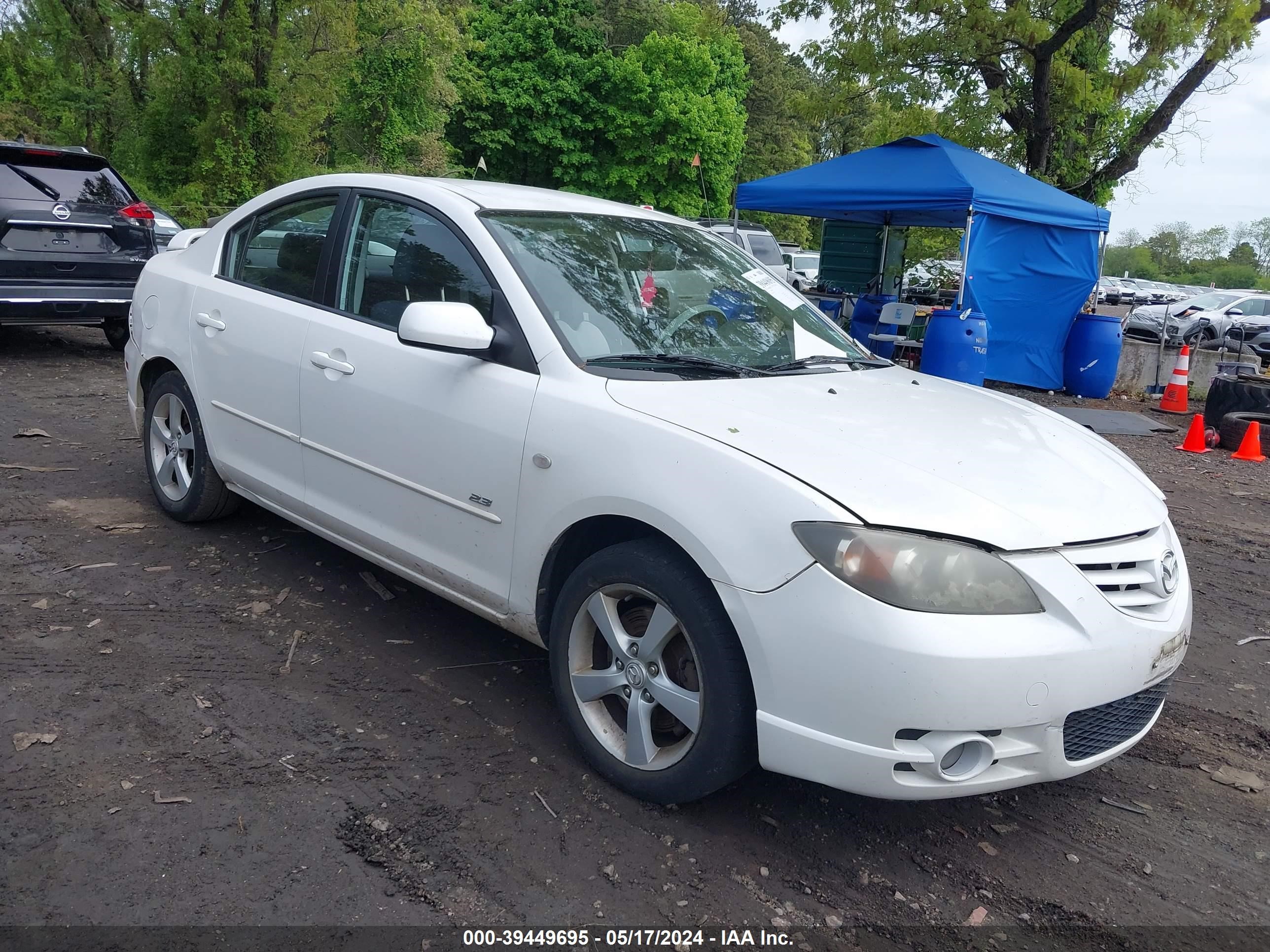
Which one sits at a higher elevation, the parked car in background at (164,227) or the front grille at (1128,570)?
the parked car in background at (164,227)

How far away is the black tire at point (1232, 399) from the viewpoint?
374 inches

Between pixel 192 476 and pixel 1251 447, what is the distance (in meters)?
8.34

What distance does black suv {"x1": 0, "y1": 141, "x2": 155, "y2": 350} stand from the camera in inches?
340

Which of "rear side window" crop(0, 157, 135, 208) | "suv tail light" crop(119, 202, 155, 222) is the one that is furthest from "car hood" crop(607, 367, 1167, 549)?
"suv tail light" crop(119, 202, 155, 222)

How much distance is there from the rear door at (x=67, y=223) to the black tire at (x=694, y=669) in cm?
783

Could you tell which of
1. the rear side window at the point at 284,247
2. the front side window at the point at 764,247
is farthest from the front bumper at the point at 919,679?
the front side window at the point at 764,247

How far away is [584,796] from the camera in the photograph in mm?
2934

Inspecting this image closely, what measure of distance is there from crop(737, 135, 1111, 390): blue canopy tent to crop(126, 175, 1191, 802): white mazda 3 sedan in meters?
7.86

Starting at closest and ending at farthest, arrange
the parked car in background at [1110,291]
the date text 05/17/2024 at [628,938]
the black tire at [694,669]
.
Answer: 1. the date text 05/17/2024 at [628,938]
2. the black tire at [694,669]
3. the parked car in background at [1110,291]

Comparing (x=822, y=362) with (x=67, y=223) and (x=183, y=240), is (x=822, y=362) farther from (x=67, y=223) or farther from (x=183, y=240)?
(x=67, y=223)

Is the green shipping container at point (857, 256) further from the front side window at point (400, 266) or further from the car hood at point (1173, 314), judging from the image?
the front side window at point (400, 266)

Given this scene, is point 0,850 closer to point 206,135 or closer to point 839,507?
point 839,507

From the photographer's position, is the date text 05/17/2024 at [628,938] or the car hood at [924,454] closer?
the date text 05/17/2024 at [628,938]

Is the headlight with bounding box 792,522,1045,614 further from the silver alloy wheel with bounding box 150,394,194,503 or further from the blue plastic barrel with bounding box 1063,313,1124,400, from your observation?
the blue plastic barrel with bounding box 1063,313,1124,400
